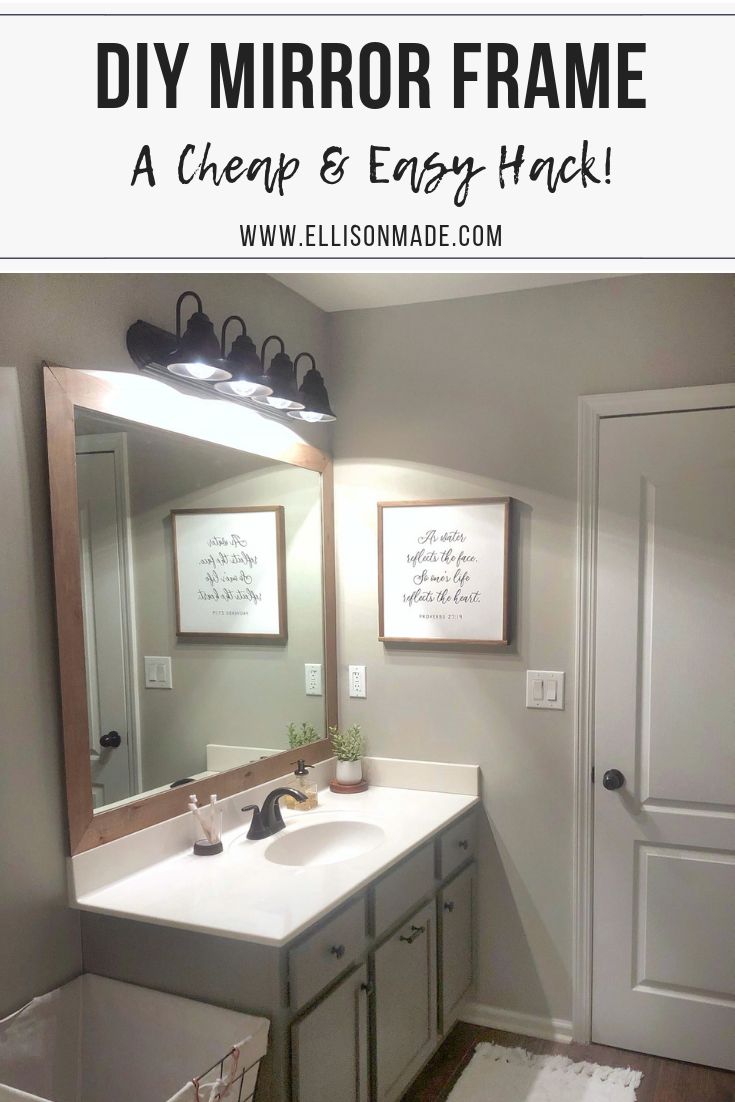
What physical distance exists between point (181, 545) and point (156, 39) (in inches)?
50.4

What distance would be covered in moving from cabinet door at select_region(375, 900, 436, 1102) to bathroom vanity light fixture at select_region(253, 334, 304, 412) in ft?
4.83

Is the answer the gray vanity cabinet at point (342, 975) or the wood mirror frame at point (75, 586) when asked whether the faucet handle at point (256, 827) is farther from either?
the gray vanity cabinet at point (342, 975)

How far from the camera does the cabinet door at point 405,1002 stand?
6.50 ft

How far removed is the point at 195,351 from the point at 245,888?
123cm

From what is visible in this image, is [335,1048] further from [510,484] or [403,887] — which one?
[510,484]

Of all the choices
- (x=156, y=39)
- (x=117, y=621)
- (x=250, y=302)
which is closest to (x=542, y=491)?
(x=250, y=302)

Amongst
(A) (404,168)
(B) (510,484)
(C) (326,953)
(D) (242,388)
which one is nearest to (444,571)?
(B) (510,484)

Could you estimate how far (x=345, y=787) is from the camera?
261 centimetres

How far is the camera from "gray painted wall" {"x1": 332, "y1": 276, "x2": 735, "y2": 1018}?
7.84 feet

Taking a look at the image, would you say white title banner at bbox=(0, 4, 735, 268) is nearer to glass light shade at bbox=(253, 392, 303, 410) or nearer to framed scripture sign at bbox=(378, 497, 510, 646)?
glass light shade at bbox=(253, 392, 303, 410)

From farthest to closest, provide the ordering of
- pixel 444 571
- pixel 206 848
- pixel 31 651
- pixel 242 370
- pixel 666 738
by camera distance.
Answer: pixel 444 571
pixel 666 738
pixel 242 370
pixel 206 848
pixel 31 651

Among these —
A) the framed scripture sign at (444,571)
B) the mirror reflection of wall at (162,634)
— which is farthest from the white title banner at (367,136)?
the framed scripture sign at (444,571)

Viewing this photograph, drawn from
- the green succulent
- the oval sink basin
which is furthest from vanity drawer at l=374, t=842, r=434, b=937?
the green succulent

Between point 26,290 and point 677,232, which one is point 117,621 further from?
point 677,232
